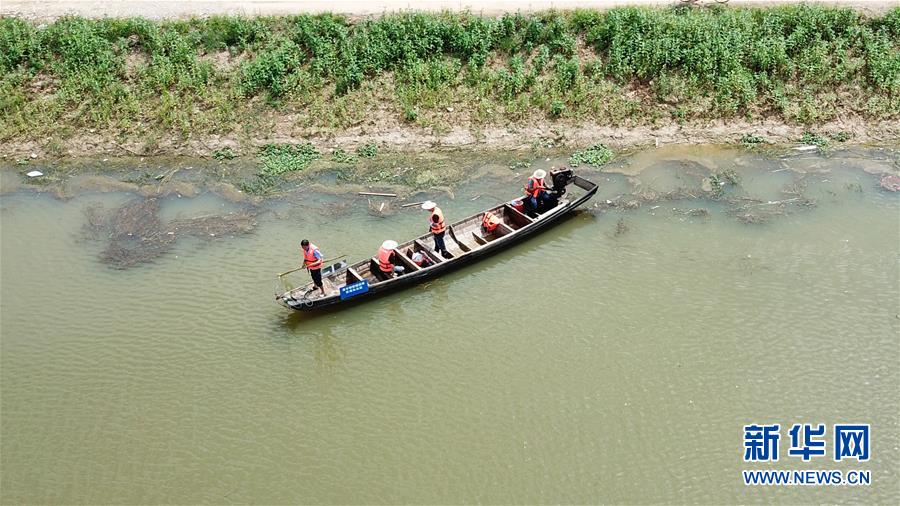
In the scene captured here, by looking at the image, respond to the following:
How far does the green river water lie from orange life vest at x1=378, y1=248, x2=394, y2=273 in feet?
2.02

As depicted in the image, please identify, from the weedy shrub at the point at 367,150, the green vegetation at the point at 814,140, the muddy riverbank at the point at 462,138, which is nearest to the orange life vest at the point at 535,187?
the muddy riverbank at the point at 462,138

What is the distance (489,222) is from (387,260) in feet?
9.41

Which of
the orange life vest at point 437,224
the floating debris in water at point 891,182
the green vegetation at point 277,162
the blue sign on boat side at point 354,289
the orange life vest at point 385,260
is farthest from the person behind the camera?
the green vegetation at point 277,162

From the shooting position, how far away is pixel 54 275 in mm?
16047

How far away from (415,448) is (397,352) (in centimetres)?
234

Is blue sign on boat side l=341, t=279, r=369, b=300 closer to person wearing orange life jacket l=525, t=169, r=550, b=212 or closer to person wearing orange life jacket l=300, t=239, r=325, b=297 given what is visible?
person wearing orange life jacket l=300, t=239, r=325, b=297

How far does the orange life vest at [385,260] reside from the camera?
15086 mm

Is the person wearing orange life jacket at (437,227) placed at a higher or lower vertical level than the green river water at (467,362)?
higher

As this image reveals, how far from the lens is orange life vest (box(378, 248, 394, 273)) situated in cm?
1509

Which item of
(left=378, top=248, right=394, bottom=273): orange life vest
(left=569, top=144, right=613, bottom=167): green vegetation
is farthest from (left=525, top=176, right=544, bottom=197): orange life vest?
(left=378, top=248, right=394, bottom=273): orange life vest

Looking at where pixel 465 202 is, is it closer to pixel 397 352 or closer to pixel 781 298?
pixel 397 352

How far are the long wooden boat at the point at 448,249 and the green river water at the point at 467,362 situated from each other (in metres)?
0.35

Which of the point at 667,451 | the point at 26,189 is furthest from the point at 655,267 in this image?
the point at 26,189

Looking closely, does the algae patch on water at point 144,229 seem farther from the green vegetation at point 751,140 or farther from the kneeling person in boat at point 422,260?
the green vegetation at point 751,140
